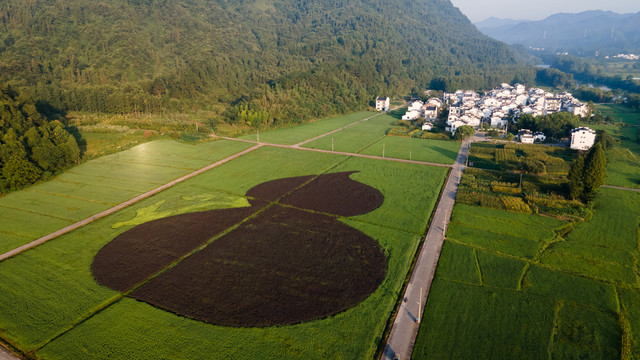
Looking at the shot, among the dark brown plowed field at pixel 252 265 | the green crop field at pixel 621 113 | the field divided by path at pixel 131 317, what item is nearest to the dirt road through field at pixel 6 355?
the field divided by path at pixel 131 317

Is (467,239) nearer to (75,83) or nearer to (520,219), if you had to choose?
(520,219)

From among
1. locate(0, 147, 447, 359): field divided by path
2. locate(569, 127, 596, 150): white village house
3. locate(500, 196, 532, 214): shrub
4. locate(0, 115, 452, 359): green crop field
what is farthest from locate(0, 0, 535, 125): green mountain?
locate(569, 127, 596, 150): white village house

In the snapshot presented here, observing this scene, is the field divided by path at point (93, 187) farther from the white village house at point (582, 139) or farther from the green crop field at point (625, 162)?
the white village house at point (582, 139)

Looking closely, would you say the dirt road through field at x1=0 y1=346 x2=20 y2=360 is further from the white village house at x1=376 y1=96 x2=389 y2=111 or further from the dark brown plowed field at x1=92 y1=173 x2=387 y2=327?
the white village house at x1=376 y1=96 x2=389 y2=111

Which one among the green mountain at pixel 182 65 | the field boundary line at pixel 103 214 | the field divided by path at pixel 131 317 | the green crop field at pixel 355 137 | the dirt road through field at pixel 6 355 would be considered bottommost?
the dirt road through field at pixel 6 355

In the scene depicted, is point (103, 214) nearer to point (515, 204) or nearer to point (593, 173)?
point (515, 204)

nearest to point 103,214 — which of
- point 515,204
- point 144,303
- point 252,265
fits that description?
point 144,303
